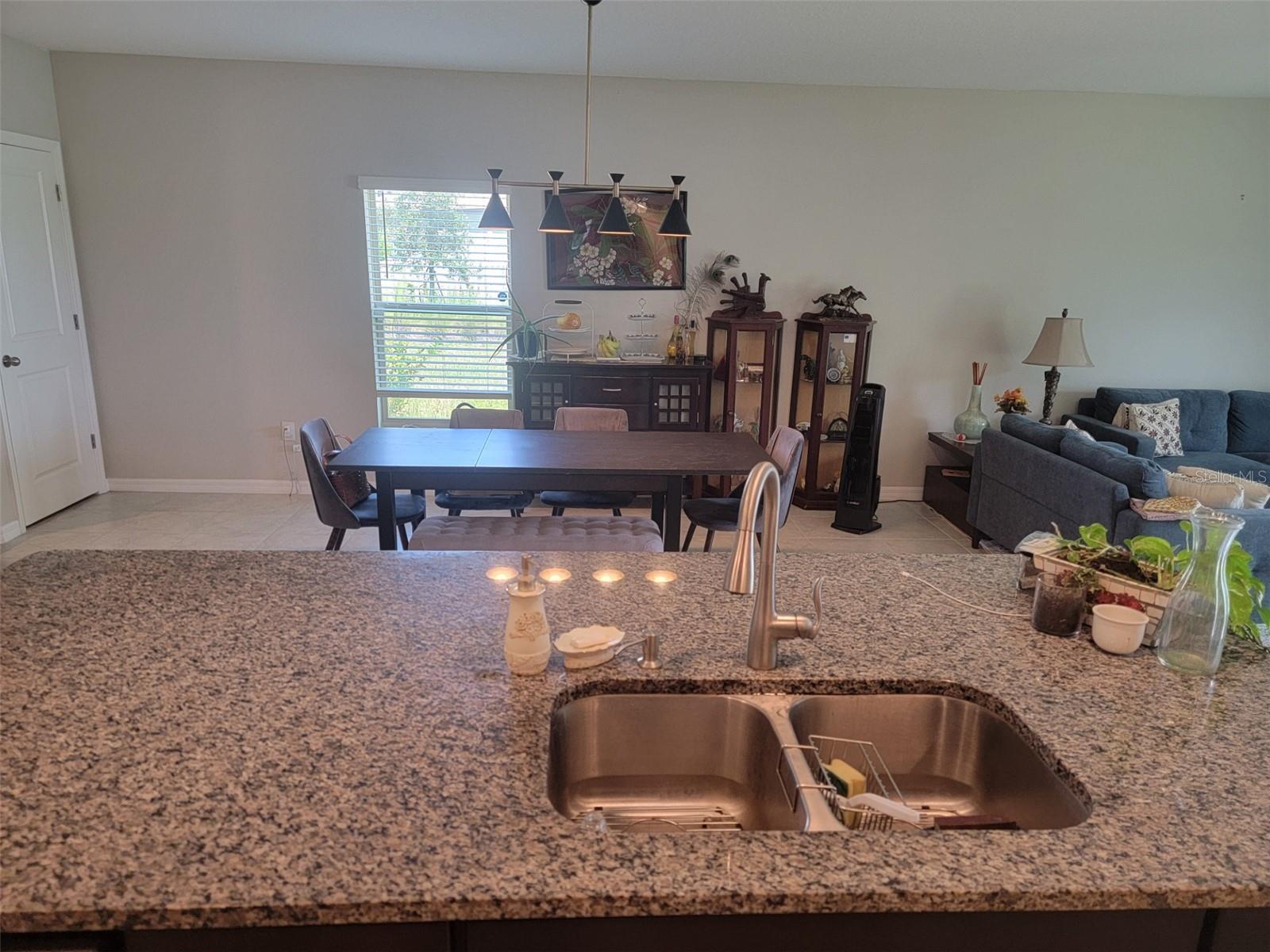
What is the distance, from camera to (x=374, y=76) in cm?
486

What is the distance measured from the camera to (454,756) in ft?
3.63

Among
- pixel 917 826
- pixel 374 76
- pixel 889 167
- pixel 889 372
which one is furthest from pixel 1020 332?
pixel 917 826

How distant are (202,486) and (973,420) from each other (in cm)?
512

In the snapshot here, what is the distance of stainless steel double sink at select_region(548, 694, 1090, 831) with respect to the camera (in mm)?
1297

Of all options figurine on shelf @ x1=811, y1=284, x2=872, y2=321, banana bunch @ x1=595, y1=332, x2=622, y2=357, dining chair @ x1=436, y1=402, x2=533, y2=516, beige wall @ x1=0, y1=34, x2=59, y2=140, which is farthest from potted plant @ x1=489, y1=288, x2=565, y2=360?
beige wall @ x1=0, y1=34, x2=59, y2=140

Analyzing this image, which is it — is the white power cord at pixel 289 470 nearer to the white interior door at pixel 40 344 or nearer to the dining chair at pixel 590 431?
the white interior door at pixel 40 344

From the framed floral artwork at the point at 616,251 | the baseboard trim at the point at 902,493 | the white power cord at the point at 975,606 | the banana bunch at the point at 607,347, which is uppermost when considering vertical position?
the framed floral artwork at the point at 616,251

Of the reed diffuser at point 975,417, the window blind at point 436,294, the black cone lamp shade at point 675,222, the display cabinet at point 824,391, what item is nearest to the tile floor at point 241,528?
the display cabinet at point 824,391

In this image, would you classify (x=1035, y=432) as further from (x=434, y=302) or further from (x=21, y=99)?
(x=21, y=99)

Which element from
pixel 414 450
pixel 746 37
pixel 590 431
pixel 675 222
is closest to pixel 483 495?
pixel 590 431

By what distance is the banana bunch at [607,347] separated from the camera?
5.20 meters

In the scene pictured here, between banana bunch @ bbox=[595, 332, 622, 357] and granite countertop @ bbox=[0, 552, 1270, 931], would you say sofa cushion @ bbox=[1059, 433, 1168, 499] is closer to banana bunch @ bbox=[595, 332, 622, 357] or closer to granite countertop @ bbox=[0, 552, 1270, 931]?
granite countertop @ bbox=[0, 552, 1270, 931]

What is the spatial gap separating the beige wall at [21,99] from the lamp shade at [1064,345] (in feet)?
19.8

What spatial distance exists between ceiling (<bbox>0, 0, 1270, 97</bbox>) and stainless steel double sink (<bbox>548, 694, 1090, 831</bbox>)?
3300mm
